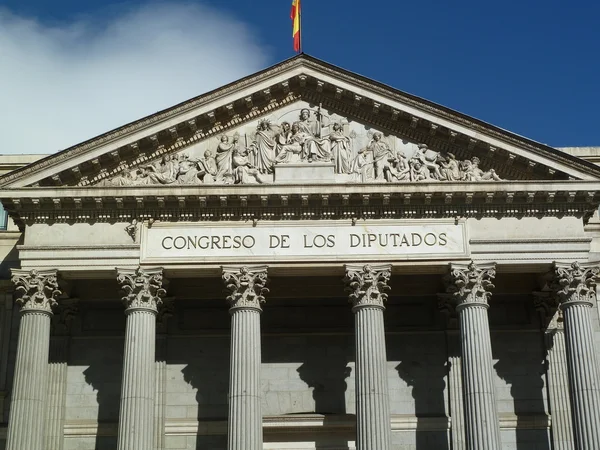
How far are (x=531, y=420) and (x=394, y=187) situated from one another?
9297mm

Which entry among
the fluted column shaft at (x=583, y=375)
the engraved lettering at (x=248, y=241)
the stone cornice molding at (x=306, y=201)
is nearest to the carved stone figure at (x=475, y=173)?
the stone cornice molding at (x=306, y=201)

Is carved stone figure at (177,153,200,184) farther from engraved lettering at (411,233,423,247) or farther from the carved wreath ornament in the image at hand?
the carved wreath ornament

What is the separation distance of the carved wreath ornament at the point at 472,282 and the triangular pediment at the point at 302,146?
118 inches

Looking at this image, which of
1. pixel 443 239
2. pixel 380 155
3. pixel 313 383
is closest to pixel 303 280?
pixel 313 383

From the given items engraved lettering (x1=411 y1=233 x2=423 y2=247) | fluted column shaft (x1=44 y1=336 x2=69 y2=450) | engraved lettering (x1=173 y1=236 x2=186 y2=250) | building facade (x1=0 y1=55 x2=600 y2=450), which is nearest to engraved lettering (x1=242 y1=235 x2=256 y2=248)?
building facade (x1=0 y1=55 x2=600 y2=450)

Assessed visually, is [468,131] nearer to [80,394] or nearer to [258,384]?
[258,384]

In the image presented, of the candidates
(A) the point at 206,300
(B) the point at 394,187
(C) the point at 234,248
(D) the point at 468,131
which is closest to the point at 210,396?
(A) the point at 206,300

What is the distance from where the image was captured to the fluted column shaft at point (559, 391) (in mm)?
33969

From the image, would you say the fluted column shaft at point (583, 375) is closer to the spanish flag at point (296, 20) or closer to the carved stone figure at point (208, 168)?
the carved stone figure at point (208, 168)

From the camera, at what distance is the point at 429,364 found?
35438 mm

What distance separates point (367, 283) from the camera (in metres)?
31.9

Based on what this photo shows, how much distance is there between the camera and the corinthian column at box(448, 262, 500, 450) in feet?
99.6

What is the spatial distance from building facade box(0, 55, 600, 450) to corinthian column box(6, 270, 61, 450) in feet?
0.22

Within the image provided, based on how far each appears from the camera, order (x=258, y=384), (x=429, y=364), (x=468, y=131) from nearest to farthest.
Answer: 1. (x=258, y=384)
2. (x=468, y=131)
3. (x=429, y=364)
